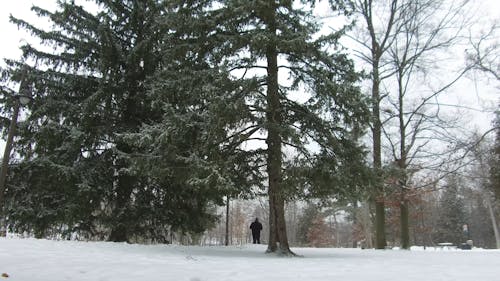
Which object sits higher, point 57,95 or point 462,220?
point 57,95

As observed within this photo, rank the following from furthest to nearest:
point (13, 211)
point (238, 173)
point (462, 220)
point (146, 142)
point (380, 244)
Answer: point (462, 220)
point (380, 244)
point (13, 211)
point (238, 173)
point (146, 142)

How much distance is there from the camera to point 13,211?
47.6ft

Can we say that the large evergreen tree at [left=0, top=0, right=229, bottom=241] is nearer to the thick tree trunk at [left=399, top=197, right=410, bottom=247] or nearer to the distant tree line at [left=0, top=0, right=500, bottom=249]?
the distant tree line at [left=0, top=0, right=500, bottom=249]

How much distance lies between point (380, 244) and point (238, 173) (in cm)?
950

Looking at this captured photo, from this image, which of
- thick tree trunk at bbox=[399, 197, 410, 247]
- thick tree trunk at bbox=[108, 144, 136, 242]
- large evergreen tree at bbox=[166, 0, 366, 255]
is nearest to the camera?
large evergreen tree at bbox=[166, 0, 366, 255]

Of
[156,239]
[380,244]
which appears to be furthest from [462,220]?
[156,239]

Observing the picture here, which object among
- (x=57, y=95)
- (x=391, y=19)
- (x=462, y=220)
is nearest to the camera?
(x=57, y=95)

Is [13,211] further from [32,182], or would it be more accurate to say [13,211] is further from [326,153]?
[326,153]

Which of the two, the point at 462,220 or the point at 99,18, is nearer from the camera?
the point at 99,18

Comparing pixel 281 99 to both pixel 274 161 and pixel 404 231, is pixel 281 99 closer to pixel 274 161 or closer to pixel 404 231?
pixel 274 161

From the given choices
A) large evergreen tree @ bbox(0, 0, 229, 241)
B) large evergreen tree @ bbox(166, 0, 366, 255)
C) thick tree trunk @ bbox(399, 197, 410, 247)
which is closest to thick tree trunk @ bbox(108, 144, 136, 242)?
large evergreen tree @ bbox(0, 0, 229, 241)

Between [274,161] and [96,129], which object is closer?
[274,161]

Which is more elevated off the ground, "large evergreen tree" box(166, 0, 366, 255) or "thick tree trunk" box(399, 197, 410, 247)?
"large evergreen tree" box(166, 0, 366, 255)

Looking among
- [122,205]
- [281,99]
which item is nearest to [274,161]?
[281,99]
